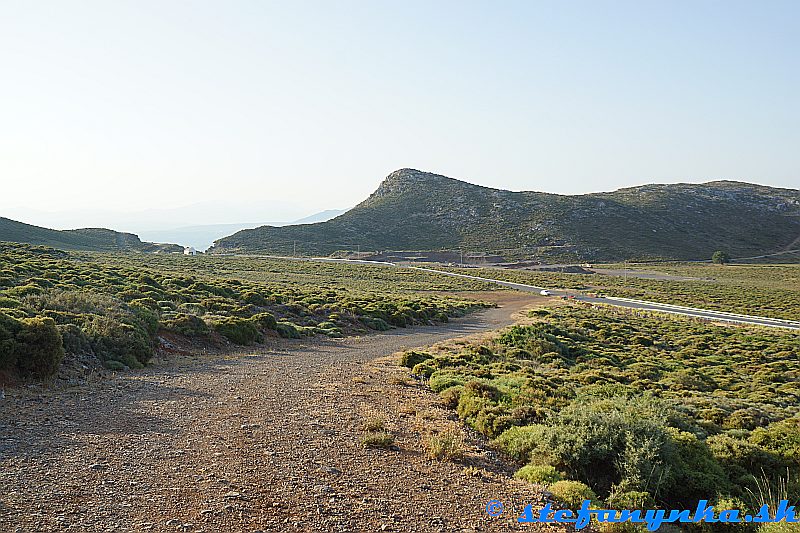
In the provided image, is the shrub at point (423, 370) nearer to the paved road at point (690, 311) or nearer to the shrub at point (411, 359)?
the shrub at point (411, 359)

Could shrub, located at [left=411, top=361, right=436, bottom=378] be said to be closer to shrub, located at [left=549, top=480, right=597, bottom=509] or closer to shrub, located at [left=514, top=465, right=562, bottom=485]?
shrub, located at [left=514, top=465, right=562, bottom=485]

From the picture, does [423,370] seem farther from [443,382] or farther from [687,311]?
[687,311]

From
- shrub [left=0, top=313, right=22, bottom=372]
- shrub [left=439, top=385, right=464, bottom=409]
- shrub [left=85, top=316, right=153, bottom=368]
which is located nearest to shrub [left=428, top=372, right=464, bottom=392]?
shrub [left=439, top=385, right=464, bottom=409]

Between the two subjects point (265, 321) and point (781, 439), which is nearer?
point (781, 439)

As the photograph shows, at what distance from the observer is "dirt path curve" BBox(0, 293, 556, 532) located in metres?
5.43

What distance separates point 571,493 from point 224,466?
13.2 feet

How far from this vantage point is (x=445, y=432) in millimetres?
8617

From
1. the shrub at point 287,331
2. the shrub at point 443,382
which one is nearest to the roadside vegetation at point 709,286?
the shrub at point 287,331

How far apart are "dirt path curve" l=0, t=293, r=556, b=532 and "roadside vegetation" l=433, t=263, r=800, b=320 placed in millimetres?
41042

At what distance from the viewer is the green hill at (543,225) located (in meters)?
111

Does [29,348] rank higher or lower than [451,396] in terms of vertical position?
higher

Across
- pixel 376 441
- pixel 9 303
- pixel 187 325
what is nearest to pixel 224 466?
pixel 376 441

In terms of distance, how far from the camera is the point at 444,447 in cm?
764

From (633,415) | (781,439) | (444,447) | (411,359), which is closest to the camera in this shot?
(444,447)
